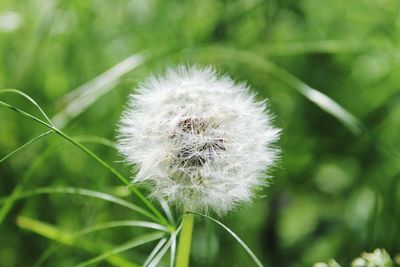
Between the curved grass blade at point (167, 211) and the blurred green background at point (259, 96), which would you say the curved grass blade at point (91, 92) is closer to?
the blurred green background at point (259, 96)

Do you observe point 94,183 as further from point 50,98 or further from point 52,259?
point 50,98

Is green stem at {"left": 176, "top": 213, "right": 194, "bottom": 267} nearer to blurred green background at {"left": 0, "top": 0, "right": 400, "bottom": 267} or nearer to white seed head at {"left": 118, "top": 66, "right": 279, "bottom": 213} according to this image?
white seed head at {"left": 118, "top": 66, "right": 279, "bottom": 213}

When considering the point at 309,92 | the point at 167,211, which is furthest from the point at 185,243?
the point at 309,92

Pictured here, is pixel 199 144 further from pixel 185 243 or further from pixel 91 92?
pixel 91 92

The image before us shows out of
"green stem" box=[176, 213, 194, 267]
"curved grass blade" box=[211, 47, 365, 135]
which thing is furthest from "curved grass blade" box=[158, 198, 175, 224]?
"curved grass blade" box=[211, 47, 365, 135]

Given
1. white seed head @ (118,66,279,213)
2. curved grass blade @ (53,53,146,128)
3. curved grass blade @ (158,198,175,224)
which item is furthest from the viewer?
curved grass blade @ (53,53,146,128)

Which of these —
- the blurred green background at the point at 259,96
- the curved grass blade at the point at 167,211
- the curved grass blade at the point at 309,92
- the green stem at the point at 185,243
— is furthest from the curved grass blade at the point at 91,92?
the green stem at the point at 185,243

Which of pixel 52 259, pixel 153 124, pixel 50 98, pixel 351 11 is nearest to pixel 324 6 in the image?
pixel 351 11
